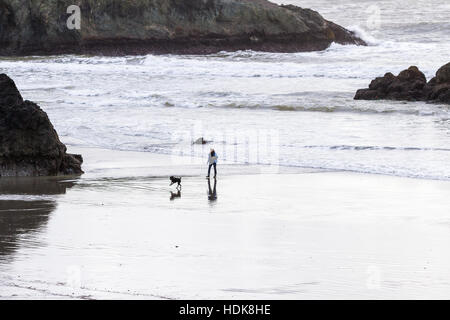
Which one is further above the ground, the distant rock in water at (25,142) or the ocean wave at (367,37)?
the ocean wave at (367,37)

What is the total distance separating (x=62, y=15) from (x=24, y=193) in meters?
37.3

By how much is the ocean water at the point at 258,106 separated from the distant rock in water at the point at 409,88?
73cm

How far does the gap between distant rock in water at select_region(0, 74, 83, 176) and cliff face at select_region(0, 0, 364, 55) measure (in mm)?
34079

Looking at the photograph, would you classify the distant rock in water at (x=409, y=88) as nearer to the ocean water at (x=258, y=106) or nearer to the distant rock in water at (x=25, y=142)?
the ocean water at (x=258, y=106)

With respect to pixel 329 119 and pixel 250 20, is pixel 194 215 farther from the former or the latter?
pixel 250 20

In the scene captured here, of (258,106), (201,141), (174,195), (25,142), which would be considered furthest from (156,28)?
(174,195)

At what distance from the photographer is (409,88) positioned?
1232 inches

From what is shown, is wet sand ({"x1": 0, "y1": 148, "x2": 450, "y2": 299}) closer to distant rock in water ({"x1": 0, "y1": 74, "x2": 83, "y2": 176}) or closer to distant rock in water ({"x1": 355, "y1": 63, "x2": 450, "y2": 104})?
distant rock in water ({"x1": 0, "y1": 74, "x2": 83, "y2": 176})

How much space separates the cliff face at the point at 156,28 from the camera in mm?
50375

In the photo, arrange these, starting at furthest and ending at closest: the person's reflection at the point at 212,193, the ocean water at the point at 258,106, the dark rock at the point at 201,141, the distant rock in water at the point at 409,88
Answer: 1. the distant rock in water at the point at 409,88
2. the dark rock at the point at 201,141
3. the ocean water at the point at 258,106
4. the person's reflection at the point at 212,193

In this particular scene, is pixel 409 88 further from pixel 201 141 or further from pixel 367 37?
pixel 367 37

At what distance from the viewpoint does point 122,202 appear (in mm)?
13727

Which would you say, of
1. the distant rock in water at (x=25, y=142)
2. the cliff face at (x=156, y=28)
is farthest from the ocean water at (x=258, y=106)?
the distant rock in water at (x=25, y=142)

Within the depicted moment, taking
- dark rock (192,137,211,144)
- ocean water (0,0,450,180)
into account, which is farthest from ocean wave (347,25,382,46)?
dark rock (192,137,211,144)
